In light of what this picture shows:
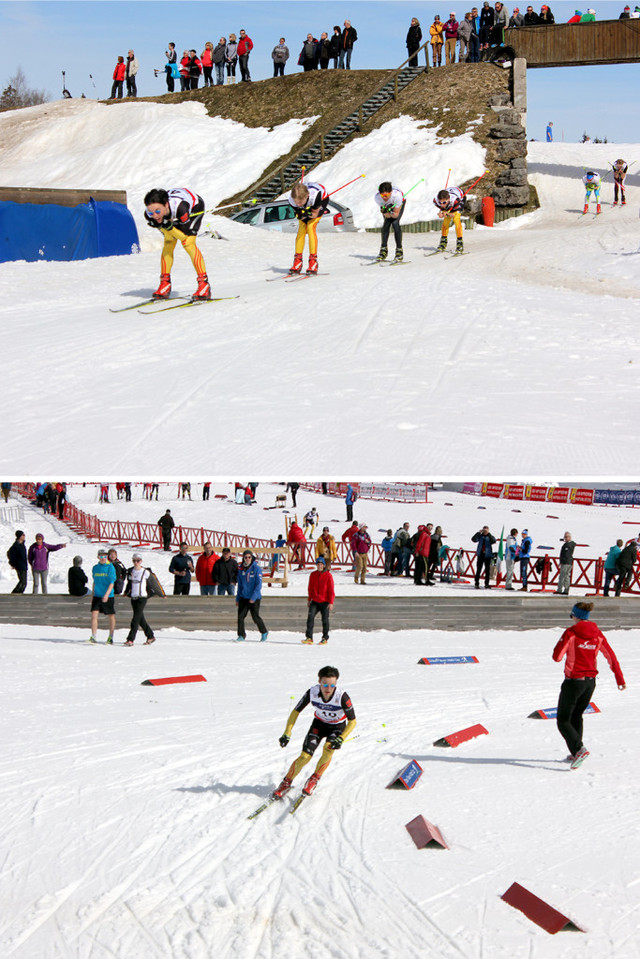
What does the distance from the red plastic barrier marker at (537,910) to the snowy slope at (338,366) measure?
397 cm

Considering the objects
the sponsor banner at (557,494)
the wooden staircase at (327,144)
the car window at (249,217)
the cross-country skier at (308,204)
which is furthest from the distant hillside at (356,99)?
the cross-country skier at (308,204)

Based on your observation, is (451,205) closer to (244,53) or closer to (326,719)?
(326,719)

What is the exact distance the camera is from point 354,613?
15.8 meters

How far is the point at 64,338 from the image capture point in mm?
12680

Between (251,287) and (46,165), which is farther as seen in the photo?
(46,165)

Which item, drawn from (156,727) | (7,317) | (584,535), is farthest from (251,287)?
(584,535)

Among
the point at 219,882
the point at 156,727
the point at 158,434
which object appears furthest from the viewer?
the point at 158,434

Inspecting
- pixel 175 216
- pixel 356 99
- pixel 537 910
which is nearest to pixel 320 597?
pixel 175 216

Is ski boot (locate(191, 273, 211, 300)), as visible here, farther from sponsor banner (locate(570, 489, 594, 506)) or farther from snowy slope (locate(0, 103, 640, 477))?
sponsor banner (locate(570, 489, 594, 506))

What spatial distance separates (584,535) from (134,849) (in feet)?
76.6

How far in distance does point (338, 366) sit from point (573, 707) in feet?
17.0

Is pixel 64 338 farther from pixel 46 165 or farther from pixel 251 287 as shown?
pixel 46 165

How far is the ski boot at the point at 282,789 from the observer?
675 centimetres

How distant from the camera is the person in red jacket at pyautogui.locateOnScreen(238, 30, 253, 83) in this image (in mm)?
38559
